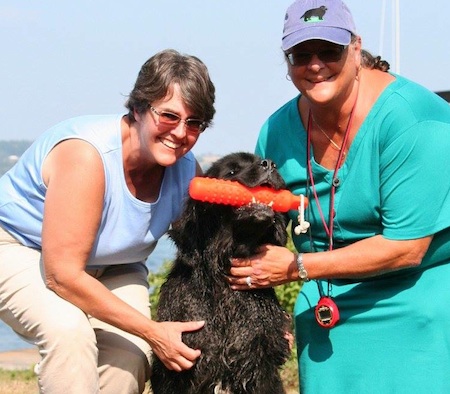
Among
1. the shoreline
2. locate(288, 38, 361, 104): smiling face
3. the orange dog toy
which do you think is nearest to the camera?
locate(288, 38, 361, 104): smiling face

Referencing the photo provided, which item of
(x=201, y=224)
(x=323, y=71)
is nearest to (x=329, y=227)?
(x=201, y=224)

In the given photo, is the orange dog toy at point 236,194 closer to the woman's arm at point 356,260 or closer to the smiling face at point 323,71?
the woman's arm at point 356,260

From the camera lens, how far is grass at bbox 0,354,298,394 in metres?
7.03

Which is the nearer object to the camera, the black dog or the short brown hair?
the short brown hair

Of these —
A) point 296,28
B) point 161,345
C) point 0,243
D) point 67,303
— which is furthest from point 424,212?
point 0,243

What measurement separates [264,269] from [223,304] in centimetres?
31

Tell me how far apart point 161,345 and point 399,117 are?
A: 1.58 meters

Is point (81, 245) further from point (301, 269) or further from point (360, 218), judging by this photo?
point (360, 218)

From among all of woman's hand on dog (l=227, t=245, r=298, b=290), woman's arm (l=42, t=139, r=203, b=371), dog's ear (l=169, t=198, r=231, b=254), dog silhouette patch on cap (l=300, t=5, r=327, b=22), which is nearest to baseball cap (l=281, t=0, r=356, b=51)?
dog silhouette patch on cap (l=300, t=5, r=327, b=22)

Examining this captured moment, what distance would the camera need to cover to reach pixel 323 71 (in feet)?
15.1

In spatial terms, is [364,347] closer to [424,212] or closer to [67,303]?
[424,212]

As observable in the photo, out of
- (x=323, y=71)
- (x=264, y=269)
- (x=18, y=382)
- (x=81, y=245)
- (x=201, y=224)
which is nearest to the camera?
(x=323, y=71)

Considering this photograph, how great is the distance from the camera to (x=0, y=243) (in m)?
5.03

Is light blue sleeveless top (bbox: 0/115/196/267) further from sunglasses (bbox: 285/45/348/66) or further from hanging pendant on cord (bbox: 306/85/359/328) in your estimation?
sunglasses (bbox: 285/45/348/66)
